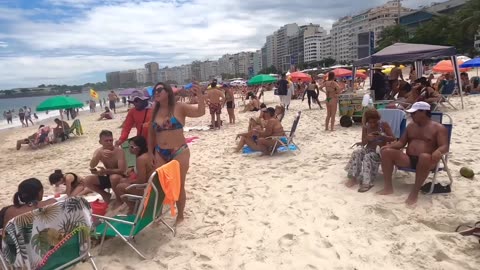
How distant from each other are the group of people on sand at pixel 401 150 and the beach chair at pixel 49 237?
2803mm

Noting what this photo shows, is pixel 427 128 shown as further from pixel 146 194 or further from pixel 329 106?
pixel 329 106

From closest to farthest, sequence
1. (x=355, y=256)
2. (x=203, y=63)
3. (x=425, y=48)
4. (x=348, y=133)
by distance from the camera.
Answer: (x=355, y=256) < (x=348, y=133) < (x=425, y=48) < (x=203, y=63)

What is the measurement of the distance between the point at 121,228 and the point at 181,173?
0.74 m

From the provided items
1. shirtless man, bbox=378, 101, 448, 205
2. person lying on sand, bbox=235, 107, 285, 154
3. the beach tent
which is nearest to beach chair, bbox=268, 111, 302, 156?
person lying on sand, bbox=235, 107, 285, 154

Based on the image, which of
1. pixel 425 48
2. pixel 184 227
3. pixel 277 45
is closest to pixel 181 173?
pixel 184 227

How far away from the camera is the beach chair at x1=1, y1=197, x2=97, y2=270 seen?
6.78ft

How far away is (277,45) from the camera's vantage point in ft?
429

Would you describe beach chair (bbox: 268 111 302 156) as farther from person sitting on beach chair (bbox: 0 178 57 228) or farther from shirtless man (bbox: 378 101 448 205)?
person sitting on beach chair (bbox: 0 178 57 228)

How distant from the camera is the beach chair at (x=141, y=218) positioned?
273cm

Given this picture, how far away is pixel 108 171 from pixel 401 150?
315cm

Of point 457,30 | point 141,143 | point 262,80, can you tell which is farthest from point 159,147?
point 457,30

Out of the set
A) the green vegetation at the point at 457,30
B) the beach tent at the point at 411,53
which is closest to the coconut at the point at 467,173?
the beach tent at the point at 411,53

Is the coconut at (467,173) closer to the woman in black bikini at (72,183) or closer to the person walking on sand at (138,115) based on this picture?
the person walking on sand at (138,115)

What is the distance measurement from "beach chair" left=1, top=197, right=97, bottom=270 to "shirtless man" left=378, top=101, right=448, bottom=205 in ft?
9.38
